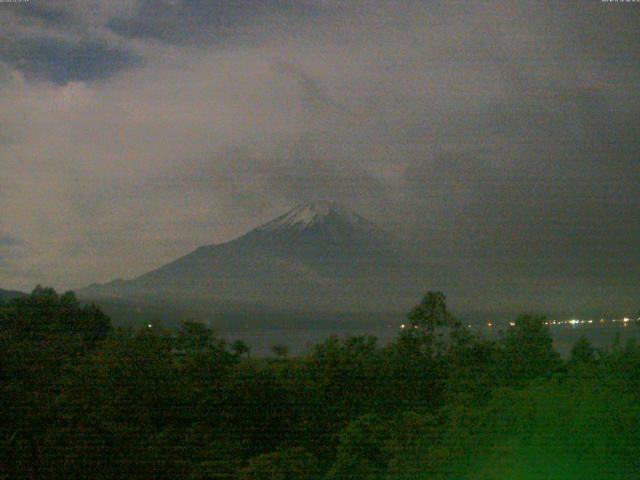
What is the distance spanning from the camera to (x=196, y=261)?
870cm

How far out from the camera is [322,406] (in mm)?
4387

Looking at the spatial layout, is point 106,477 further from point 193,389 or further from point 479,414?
point 479,414

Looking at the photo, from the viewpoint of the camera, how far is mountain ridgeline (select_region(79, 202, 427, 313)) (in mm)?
6859

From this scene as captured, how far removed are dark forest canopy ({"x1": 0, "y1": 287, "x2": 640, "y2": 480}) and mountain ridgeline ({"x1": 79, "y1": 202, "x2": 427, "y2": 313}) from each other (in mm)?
1523

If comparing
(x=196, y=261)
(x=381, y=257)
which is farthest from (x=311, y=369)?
(x=196, y=261)

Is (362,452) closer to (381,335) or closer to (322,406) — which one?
(322,406)

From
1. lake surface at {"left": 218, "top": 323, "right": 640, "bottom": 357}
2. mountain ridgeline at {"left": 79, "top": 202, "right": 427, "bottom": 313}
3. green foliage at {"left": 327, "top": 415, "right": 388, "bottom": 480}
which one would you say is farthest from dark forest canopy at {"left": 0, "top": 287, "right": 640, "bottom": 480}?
mountain ridgeline at {"left": 79, "top": 202, "right": 427, "bottom": 313}

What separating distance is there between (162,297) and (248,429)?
14.8ft

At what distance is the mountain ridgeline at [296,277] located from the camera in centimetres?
686

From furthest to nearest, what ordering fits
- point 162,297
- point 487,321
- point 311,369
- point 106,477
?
point 162,297
point 487,321
point 311,369
point 106,477

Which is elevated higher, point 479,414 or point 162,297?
point 162,297

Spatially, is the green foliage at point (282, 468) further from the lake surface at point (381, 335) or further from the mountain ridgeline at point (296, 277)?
the mountain ridgeline at point (296, 277)

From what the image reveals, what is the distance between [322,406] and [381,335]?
98 cm

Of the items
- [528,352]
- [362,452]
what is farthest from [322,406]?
[528,352]
